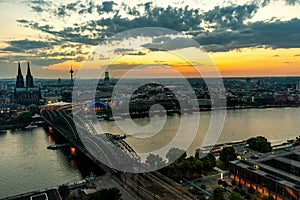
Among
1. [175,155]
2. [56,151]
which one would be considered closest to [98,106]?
[56,151]

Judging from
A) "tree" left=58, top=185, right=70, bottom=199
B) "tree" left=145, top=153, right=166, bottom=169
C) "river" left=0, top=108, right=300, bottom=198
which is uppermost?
"tree" left=145, top=153, right=166, bottom=169

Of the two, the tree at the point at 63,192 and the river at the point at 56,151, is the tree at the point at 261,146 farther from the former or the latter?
the tree at the point at 63,192

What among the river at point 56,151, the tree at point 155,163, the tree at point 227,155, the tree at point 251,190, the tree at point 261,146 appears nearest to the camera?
the tree at point 251,190

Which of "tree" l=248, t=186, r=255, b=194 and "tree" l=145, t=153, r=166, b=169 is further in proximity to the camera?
"tree" l=145, t=153, r=166, b=169

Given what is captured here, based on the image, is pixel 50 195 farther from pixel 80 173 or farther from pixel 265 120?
pixel 265 120

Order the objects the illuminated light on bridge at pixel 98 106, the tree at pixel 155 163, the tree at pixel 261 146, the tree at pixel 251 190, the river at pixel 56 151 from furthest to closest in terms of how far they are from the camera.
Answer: the illuminated light on bridge at pixel 98 106 < the tree at pixel 261 146 < the river at pixel 56 151 < the tree at pixel 155 163 < the tree at pixel 251 190

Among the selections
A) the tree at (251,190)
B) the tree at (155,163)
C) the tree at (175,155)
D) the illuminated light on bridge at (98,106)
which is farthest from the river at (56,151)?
the illuminated light on bridge at (98,106)

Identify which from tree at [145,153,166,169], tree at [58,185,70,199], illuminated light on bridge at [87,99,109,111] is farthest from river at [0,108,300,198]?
illuminated light on bridge at [87,99,109,111]

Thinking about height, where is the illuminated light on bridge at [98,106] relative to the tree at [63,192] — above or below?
above

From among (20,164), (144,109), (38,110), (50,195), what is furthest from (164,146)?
(38,110)

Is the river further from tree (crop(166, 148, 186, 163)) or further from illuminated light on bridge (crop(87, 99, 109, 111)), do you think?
illuminated light on bridge (crop(87, 99, 109, 111))
